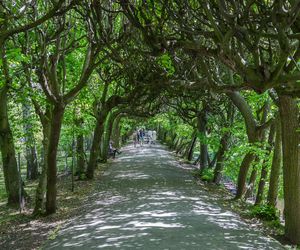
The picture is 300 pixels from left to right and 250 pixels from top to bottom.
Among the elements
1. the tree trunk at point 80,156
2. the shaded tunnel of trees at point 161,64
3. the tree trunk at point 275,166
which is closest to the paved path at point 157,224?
the shaded tunnel of trees at point 161,64

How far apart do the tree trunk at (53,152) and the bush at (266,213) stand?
224 inches

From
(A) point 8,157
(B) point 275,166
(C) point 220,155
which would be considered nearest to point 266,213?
(B) point 275,166

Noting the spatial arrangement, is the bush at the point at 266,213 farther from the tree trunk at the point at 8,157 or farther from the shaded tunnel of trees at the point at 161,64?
the tree trunk at the point at 8,157

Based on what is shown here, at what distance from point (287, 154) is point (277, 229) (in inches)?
89.4

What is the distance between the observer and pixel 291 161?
9203 millimetres

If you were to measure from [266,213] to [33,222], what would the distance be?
20.5ft

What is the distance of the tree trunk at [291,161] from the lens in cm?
909

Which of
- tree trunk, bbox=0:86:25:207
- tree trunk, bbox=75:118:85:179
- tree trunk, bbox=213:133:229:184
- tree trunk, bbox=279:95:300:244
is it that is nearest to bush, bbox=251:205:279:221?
tree trunk, bbox=279:95:300:244

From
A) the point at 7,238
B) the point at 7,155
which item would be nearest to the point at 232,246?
the point at 7,238

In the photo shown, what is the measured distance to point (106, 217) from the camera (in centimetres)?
1136

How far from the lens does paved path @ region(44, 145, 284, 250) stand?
28.5 ft

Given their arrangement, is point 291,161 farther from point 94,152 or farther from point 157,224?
point 94,152

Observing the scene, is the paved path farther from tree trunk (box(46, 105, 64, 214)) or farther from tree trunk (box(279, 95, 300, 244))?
tree trunk (box(46, 105, 64, 214))

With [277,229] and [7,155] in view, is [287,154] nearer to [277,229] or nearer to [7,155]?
[277,229]
